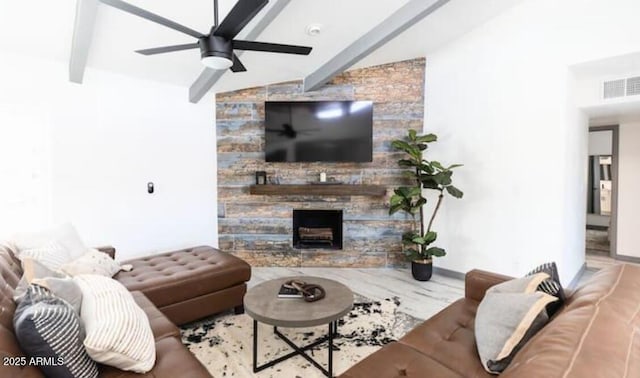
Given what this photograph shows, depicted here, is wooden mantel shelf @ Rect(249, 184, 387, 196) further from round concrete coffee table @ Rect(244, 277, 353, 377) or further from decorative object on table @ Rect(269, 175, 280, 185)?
round concrete coffee table @ Rect(244, 277, 353, 377)

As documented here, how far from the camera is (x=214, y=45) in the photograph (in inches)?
84.4

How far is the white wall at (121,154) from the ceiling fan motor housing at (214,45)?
89.9 inches

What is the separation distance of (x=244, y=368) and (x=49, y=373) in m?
1.24

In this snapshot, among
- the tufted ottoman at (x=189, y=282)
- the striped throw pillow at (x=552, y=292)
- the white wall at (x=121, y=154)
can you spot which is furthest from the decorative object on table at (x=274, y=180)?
the striped throw pillow at (x=552, y=292)

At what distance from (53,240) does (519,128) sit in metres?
4.48

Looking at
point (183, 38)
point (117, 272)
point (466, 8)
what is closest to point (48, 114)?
point (183, 38)

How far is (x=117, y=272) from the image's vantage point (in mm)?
2715

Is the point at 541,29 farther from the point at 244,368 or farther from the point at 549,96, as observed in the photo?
the point at 244,368

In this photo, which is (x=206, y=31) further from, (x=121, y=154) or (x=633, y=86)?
(x=633, y=86)

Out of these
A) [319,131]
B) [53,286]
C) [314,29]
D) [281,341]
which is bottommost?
[281,341]

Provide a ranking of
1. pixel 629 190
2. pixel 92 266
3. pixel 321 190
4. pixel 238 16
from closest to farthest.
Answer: pixel 238 16
pixel 92 266
pixel 321 190
pixel 629 190

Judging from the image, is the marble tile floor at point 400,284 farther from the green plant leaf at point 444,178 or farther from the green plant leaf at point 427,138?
the green plant leaf at point 427,138

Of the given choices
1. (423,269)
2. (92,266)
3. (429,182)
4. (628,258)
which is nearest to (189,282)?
(92,266)

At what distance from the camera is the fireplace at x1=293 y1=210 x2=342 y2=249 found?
15.0 feet
